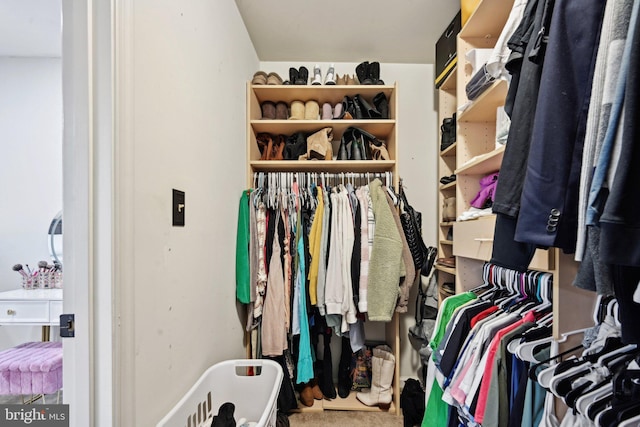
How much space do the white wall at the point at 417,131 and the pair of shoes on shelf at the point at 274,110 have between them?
0.36 m

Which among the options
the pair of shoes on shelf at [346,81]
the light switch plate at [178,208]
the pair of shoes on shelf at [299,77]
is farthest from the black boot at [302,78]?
the light switch plate at [178,208]

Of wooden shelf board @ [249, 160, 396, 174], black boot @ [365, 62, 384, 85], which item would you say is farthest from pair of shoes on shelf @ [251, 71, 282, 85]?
black boot @ [365, 62, 384, 85]

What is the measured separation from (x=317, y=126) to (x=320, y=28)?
572mm

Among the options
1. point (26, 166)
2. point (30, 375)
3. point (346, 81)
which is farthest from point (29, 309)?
point (346, 81)

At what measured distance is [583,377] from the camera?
2.33 feet

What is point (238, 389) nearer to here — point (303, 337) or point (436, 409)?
point (303, 337)

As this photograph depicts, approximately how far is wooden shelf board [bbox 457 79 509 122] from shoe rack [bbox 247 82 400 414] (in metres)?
0.49

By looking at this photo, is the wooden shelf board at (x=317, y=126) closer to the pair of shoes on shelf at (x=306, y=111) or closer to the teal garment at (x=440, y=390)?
the pair of shoes on shelf at (x=306, y=111)

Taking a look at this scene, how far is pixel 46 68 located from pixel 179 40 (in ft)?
6.18

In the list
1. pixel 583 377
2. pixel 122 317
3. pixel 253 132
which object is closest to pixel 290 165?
pixel 253 132

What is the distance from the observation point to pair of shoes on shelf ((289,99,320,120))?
195 cm

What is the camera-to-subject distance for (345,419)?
178 centimetres

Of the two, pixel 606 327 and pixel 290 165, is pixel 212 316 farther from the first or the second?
pixel 606 327

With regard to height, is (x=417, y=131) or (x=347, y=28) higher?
(x=347, y=28)
